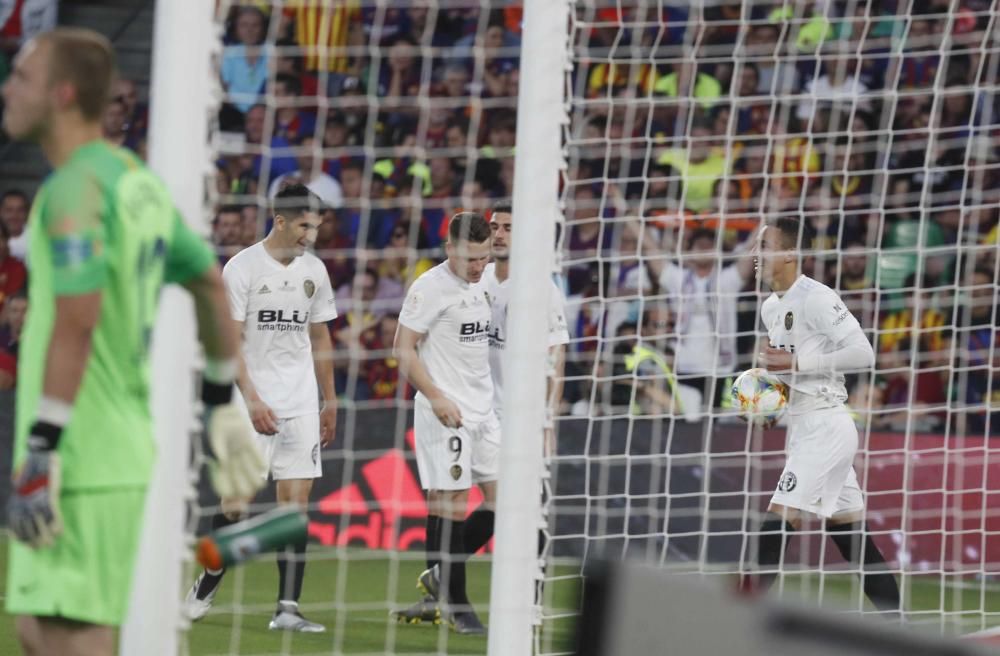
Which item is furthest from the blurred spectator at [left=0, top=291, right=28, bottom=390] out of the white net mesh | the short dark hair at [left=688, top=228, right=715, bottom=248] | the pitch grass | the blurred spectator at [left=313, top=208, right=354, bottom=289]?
the short dark hair at [left=688, top=228, right=715, bottom=248]

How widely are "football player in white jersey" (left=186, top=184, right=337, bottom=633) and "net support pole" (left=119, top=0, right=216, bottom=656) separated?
304 centimetres

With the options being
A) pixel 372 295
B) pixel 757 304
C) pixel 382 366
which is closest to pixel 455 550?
pixel 757 304

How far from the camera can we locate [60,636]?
11.6 feet

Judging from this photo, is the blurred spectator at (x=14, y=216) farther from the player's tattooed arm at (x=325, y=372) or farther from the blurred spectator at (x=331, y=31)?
the player's tattooed arm at (x=325, y=372)

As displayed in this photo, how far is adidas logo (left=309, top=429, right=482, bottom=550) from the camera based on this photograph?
11.0 m

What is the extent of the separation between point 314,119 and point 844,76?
4.12 metres

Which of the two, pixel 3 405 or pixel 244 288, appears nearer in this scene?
pixel 244 288

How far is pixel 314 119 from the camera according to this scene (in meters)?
11.6

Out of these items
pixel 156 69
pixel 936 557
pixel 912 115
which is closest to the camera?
pixel 156 69

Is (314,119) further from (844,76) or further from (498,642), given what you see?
(498,642)

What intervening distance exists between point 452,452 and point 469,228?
1.10 meters

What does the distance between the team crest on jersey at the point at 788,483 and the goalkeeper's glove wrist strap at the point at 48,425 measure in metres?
4.78

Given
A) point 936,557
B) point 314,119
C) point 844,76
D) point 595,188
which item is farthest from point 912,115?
point 314,119

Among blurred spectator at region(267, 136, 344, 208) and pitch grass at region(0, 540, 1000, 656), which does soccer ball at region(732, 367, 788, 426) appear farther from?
blurred spectator at region(267, 136, 344, 208)
